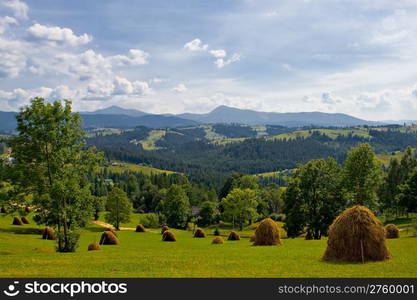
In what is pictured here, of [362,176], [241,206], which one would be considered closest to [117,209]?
[241,206]

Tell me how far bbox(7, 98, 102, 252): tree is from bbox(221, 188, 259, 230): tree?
67.6m

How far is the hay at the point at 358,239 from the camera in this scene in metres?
22.0

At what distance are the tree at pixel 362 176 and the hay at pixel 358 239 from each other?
1413 inches

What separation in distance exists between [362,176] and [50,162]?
49.0 meters

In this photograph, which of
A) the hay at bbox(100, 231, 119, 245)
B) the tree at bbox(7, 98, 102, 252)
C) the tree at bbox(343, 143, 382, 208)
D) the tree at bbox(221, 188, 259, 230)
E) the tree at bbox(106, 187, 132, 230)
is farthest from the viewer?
the tree at bbox(221, 188, 259, 230)

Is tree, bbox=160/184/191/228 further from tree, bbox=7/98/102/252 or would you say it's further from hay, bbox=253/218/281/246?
tree, bbox=7/98/102/252

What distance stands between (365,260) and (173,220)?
84.8 metres

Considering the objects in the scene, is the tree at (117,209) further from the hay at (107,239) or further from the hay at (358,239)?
the hay at (358,239)

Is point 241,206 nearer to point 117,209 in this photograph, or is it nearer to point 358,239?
point 117,209

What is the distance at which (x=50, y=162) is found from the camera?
30.5 m

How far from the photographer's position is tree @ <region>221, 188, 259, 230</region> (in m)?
95.9

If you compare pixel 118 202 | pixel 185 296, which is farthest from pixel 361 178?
pixel 118 202

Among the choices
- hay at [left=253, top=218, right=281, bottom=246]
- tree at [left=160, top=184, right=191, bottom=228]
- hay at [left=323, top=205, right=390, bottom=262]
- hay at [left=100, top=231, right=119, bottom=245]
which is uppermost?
hay at [left=323, top=205, right=390, bottom=262]

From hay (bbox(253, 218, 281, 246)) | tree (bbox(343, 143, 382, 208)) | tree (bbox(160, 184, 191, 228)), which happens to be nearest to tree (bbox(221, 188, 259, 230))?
tree (bbox(160, 184, 191, 228))
